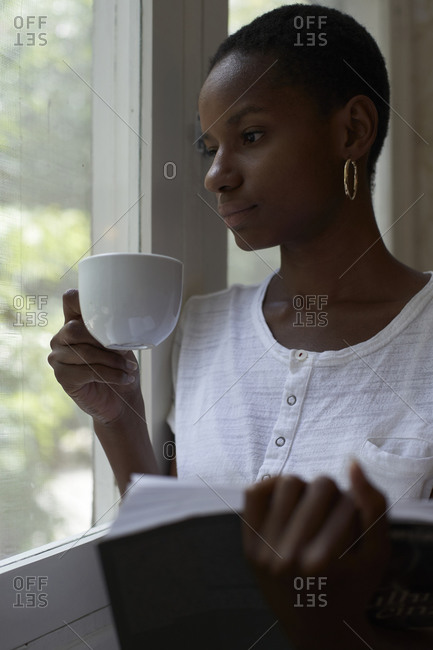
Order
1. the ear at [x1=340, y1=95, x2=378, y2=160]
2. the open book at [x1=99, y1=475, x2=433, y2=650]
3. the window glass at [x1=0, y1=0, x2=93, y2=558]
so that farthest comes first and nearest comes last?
the ear at [x1=340, y1=95, x2=378, y2=160], the window glass at [x1=0, y1=0, x2=93, y2=558], the open book at [x1=99, y1=475, x2=433, y2=650]

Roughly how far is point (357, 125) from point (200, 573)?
1.26 feet

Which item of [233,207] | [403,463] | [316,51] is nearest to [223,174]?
[233,207]

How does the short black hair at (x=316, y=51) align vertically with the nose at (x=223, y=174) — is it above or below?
above

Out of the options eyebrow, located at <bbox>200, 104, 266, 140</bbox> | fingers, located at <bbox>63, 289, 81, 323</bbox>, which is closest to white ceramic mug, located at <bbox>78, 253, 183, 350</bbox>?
fingers, located at <bbox>63, 289, 81, 323</bbox>

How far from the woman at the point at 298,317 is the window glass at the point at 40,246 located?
0.02 meters


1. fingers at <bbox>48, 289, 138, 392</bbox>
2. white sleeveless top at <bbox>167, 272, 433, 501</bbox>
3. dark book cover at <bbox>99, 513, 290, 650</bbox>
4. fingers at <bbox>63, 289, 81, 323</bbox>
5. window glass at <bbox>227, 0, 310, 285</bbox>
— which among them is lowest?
dark book cover at <bbox>99, 513, 290, 650</bbox>

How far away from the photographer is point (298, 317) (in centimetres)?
56

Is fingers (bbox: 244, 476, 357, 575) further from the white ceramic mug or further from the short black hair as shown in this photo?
the short black hair

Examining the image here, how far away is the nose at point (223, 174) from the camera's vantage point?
48 centimetres

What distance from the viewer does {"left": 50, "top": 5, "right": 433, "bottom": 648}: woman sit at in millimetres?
471

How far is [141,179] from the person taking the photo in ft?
1.75

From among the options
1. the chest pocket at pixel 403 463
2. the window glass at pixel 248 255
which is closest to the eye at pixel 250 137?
the window glass at pixel 248 255

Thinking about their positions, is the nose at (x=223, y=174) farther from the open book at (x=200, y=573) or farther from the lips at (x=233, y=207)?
the open book at (x=200, y=573)

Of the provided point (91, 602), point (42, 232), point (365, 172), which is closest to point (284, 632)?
point (91, 602)
